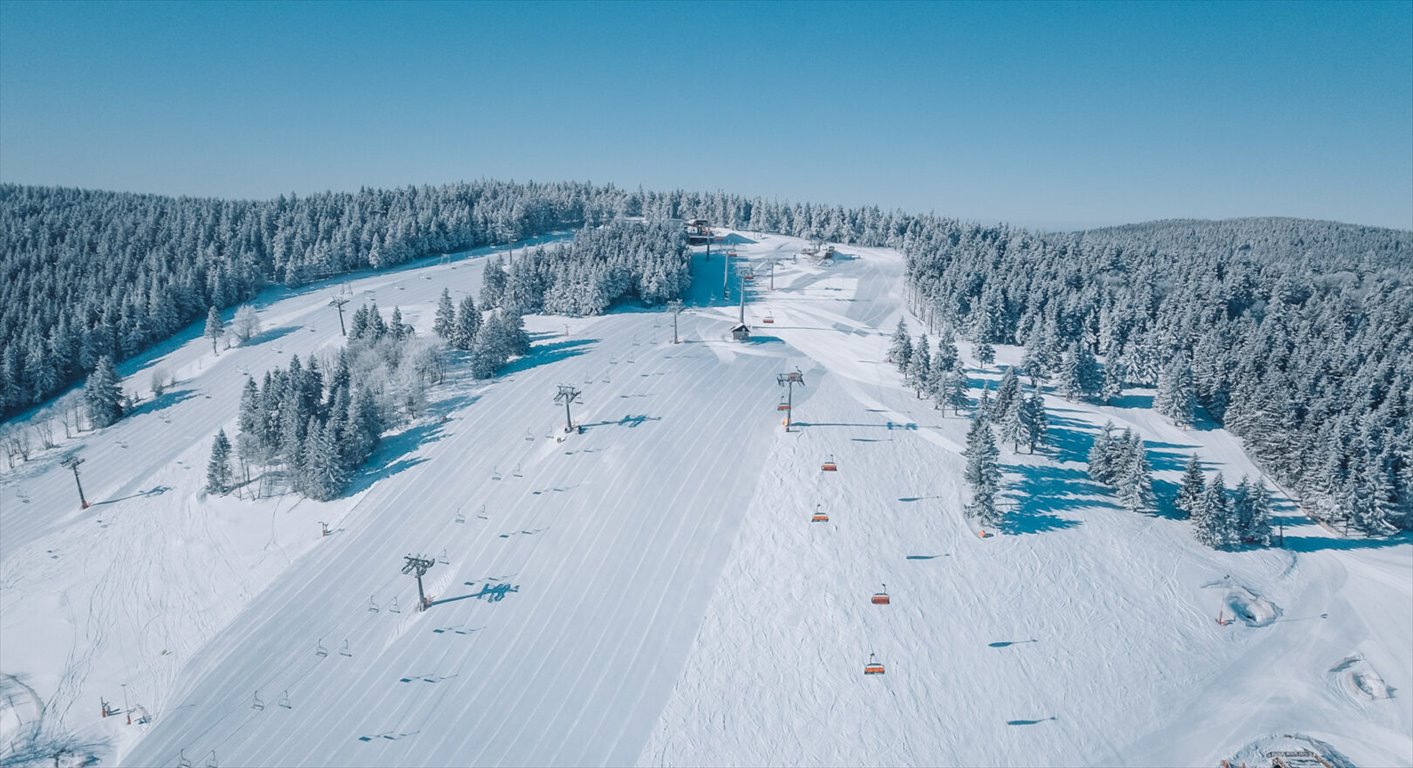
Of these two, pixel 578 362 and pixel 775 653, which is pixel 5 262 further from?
pixel 775 653

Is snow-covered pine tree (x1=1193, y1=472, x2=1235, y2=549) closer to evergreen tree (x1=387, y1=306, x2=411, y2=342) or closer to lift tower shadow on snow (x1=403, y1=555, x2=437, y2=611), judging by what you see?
lift tower shadow on snow (x1=403, y1=555, x2=437, y2=611)

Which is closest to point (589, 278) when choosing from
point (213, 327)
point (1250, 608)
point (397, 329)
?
point (397, 329)

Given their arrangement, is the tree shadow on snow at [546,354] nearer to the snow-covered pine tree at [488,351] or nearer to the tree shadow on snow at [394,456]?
the snow-covered pine tree at [488,351]

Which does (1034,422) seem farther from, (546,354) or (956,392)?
(546,354)

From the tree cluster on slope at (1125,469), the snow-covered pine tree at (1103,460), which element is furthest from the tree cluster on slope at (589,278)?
the tree cluster on slope at (1125,469)

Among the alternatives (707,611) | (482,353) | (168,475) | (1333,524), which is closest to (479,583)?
(707,611)

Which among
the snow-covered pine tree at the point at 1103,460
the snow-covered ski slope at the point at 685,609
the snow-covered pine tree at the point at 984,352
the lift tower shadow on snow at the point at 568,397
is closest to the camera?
the snow-covered ski slope at the point at 685,609

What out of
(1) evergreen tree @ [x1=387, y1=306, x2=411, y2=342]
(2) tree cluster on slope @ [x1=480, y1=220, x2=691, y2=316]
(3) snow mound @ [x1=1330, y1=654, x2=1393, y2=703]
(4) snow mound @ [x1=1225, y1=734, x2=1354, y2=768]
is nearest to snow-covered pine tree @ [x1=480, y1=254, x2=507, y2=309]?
(2) tree cluster on slope @ [x1=480, y1=220, x2=691, y2=316]
